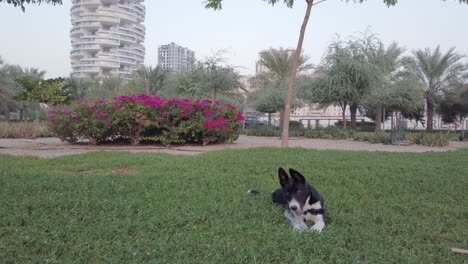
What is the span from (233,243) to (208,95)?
28.3 meters

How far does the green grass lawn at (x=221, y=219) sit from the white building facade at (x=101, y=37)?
400ft

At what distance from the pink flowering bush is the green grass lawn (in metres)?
6.75

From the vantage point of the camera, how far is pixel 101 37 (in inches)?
4840

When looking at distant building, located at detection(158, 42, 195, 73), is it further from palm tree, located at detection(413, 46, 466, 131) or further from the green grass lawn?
the green grass lawn

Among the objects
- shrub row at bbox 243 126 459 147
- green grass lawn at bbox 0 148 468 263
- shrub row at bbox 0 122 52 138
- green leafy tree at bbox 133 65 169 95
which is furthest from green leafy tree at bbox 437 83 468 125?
green leafy tree at bbox 133 65 169 95

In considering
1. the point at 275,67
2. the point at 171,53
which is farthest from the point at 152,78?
the point at 171,53

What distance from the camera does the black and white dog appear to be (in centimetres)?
375

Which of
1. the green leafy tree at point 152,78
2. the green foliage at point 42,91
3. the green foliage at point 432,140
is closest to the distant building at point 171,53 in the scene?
the green leafy tree at point 152,78

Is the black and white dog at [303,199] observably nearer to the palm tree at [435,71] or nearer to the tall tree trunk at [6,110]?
the palm tree at [435,71]

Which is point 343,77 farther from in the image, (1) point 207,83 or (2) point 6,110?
(2) point 6,110

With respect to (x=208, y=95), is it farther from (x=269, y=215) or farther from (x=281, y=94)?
(x=269, y=215)

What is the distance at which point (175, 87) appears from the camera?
34844 mm

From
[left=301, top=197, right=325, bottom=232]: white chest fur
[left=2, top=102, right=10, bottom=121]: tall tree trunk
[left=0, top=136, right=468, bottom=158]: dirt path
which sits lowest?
Result: [left=301, top=197, right=325, bottom=232]: white chest fur

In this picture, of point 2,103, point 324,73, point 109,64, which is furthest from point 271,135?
point 109,64
